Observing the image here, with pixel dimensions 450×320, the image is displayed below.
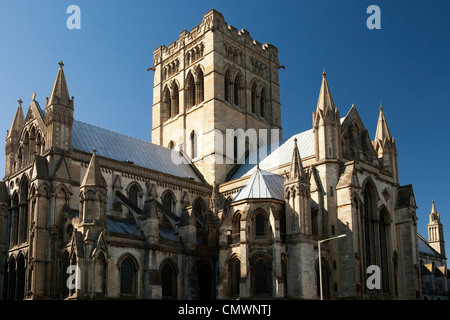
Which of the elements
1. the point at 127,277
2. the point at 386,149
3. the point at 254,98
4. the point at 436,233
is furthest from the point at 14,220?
the point at 436,233

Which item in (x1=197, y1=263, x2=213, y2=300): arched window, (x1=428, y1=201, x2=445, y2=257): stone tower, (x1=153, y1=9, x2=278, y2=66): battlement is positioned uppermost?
(x1=153, y1=9, x2=278, y2=66): battlement

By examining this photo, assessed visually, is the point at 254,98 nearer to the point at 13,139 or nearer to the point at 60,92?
the point at 60,92

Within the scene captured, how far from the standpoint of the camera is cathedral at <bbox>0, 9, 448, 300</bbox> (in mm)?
41406

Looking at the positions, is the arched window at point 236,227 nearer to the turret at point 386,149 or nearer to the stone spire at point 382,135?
the turret at point 386,149

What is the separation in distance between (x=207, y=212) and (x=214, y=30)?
74.9 ft

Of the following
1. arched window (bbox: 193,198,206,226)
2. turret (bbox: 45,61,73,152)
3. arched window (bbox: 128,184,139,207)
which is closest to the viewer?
turret (bbox: 45,61,73,152)

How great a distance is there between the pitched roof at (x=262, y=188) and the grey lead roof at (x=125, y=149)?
11277 millimetres

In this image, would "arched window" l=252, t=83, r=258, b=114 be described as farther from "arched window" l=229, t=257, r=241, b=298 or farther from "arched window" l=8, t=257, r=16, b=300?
"arched window" l=8, t=257, r=16, b=300

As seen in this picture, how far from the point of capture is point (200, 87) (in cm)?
6372

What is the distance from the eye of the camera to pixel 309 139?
53.5 m

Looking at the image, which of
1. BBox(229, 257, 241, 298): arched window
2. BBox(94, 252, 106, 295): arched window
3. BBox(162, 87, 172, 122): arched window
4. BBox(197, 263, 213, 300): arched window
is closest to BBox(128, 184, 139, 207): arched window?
BBox(197, 263, 213, 300): arched window

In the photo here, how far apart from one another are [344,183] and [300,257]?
807cm

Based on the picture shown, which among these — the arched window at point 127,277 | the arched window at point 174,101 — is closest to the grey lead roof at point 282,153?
the arched window at point 174,101

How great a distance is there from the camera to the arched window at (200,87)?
→ 6316 cm
